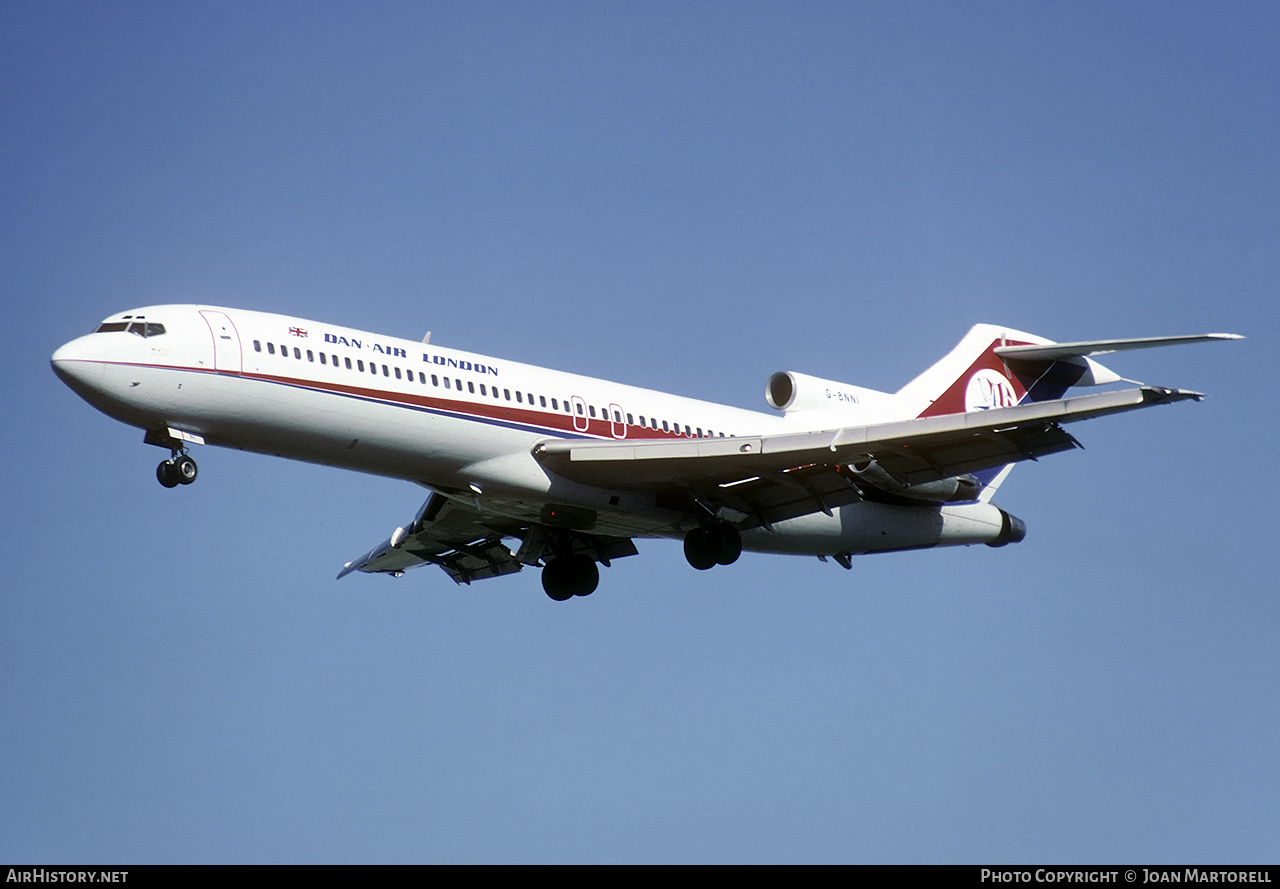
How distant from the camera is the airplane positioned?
798 inches

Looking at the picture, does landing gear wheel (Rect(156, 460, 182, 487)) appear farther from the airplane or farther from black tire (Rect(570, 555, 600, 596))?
black tire (Rect(570, 555, 600, 596))

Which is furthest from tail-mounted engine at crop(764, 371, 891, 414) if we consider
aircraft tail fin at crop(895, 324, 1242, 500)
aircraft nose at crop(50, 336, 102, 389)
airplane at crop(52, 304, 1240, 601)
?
aircraft nose at crop(50, 336, 102, 389)

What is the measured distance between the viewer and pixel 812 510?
24859mm

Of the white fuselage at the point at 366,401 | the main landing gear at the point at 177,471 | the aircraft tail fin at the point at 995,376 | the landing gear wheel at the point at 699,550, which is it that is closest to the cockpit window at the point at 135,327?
the white fuselage at the point at 366,401

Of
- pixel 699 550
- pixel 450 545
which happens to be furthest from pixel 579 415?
pixel 450 545

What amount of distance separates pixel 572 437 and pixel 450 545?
5104 mm

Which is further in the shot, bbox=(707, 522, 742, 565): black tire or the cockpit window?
bbox=(707, 522, 742, 565): black tire

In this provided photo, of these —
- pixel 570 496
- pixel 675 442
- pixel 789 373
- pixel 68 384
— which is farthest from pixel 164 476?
pixel 789 373

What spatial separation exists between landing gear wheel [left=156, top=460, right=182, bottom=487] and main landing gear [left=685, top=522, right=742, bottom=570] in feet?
27.6

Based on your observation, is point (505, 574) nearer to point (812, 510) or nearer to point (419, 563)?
point (419, 563)

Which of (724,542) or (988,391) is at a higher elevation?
(988,391)

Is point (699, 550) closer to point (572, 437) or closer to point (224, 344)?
point (572, 437)

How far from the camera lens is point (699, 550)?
958 inches
